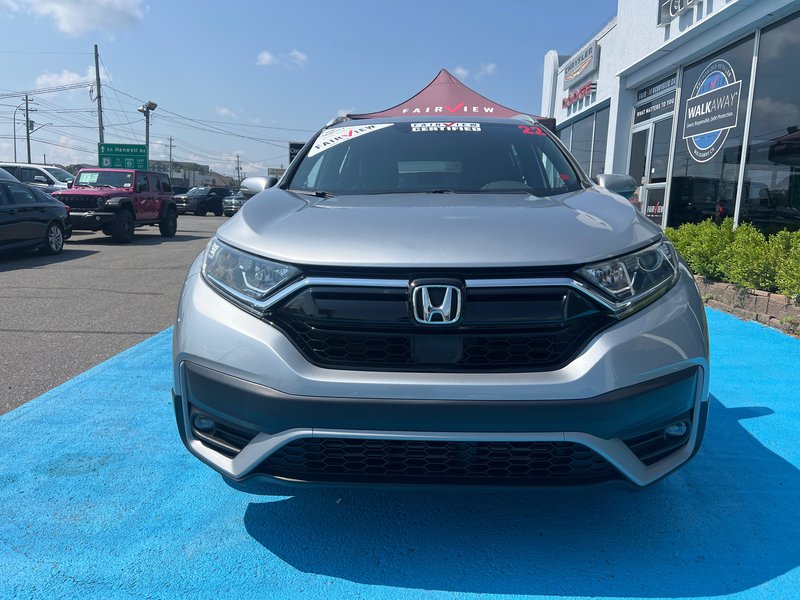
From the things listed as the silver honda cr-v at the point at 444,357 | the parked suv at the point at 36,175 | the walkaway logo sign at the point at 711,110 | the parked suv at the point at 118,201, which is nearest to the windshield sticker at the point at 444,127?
the silver honda cr-v at the point at 444,357

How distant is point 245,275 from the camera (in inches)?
75.2

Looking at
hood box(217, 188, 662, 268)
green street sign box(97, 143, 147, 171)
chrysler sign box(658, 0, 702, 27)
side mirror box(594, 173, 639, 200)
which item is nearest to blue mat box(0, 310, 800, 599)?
hood box(217, 188, 662, 268)

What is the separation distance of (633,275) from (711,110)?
30.8 ft

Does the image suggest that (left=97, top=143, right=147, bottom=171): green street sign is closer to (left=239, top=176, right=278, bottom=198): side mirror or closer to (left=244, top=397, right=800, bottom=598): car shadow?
(left=239, top=176, right=278, bottom=198): side mirror

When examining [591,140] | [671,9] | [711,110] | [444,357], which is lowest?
[444,357]

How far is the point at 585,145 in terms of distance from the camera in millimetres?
15852

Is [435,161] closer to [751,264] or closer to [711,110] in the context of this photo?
[751,264]

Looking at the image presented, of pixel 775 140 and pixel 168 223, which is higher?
pixel 775 140

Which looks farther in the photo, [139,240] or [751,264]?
[139,240]

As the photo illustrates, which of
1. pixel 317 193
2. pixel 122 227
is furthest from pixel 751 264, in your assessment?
pixel 122 227

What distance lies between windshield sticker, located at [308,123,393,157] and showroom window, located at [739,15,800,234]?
22.3 ft

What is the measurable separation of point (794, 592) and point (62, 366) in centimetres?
445

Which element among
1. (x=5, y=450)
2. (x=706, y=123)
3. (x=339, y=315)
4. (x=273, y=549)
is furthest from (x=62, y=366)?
(x=706, y=123)

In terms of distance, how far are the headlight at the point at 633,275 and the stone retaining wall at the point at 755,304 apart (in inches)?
148
